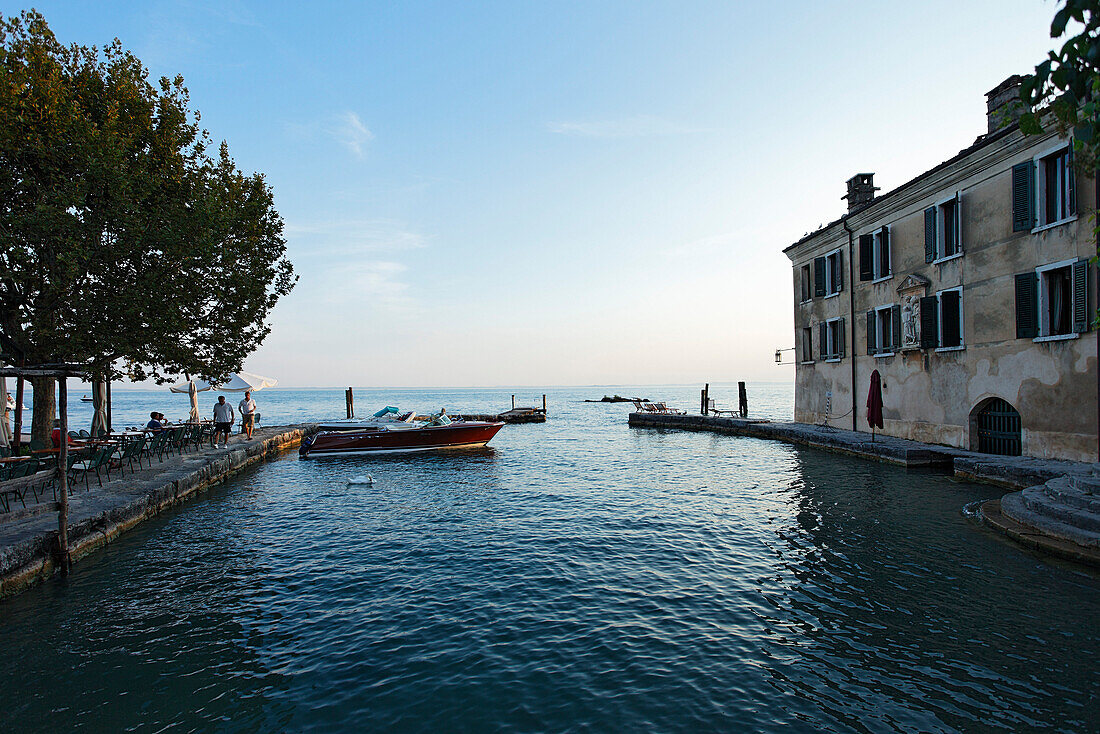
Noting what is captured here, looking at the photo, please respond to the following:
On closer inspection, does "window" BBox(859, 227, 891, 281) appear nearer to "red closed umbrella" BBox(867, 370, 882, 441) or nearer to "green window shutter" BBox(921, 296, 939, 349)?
"green window shutter" BBox(921, 296, 939, 349)

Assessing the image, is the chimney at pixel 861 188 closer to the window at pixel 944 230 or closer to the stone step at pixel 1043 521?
the window at pixel 944 230

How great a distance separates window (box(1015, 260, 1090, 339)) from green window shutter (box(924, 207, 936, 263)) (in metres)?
3.79

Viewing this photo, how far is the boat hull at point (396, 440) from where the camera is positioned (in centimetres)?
2502

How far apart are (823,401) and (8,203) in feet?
96.9

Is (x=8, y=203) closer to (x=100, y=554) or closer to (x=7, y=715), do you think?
(x=100, y=554)

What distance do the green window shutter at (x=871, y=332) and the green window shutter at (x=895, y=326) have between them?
3.87 feet

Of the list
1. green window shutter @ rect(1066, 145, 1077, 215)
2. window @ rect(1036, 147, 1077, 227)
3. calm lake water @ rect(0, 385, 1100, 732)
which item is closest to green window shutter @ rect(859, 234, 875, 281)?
window @ rect(1036, 147, 1077, 227)

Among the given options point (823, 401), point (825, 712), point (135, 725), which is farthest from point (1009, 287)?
point (135, 725)

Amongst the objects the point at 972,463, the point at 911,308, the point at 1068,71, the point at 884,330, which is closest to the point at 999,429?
the point at 972,463

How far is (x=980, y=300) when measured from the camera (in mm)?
16859

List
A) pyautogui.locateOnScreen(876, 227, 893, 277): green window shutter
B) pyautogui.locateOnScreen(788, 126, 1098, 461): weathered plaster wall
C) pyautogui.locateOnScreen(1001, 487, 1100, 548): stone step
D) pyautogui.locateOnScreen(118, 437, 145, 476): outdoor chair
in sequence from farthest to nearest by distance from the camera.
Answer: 1. pyautogui.locateOnScreen(876, 227, 893, 277): green window shutter
2. pyautogui.locateOnScreen(118, 437, 145, 476): outdoor chair
3. pyautogui.locateOnScreen(788, 126, 1098, 461): weathered plaster wall
4. pyautogui.locateOnScreen(1001, 487, 1100, 548): stone step

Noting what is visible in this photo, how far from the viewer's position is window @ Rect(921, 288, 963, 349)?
17.8m

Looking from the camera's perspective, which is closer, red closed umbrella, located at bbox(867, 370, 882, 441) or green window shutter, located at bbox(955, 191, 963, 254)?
green window shutter, located at bbox(955, 191, 963, 254)

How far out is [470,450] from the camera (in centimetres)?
2727
